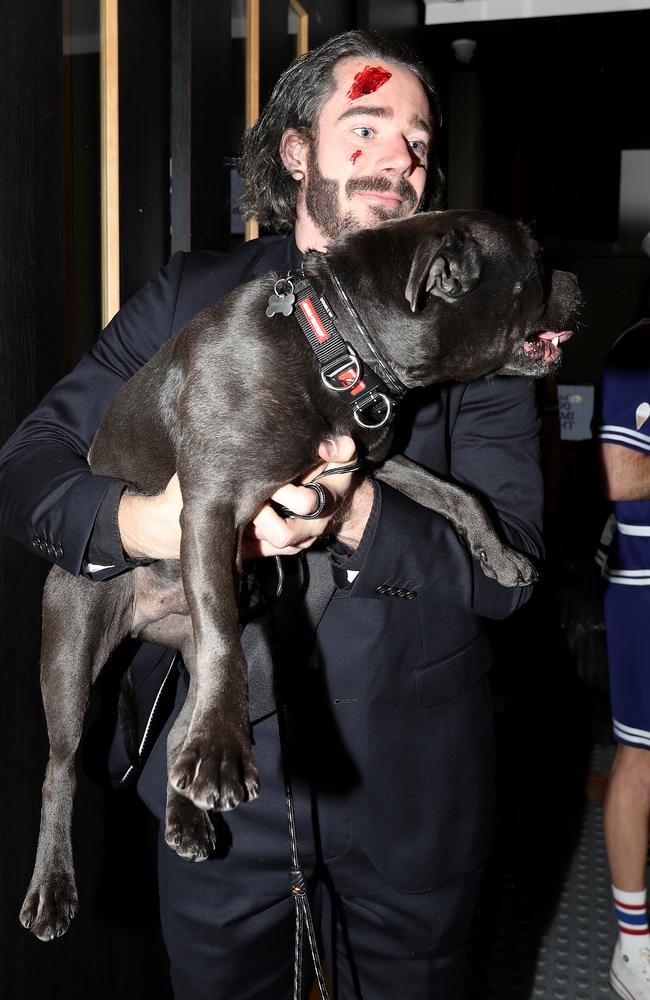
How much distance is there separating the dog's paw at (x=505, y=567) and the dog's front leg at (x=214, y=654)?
0.44 meters

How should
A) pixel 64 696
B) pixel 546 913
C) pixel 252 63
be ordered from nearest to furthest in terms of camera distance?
pixel 64 696, pixel 252 63, pixel 546 913

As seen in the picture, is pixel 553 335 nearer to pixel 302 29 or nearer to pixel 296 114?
pixel 296 114

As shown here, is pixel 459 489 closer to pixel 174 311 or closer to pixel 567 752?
pixel 174 311

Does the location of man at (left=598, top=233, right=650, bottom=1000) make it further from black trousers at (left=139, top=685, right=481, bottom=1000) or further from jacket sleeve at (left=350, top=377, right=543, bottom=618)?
black trousers at (left=139, top=685, right=481, bottom=1000)

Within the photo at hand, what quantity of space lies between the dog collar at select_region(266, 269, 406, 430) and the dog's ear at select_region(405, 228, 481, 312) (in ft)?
0.35

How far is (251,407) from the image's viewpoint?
1239 millimetres

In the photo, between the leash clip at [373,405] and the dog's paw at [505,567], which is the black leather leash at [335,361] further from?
the dog's paw at [505,567]

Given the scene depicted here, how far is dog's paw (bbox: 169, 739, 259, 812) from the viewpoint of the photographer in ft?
3.51

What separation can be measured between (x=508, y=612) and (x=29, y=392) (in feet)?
2.91

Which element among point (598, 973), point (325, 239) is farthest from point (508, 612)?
point (598, 973)

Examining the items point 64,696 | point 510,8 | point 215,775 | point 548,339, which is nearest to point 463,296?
point 548,339

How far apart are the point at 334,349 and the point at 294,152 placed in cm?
53

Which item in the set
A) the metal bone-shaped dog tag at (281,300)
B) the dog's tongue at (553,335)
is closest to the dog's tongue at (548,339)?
the dog's tongue at (553,335)

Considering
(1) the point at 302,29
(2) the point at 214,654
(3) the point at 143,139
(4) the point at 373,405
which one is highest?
(1) the point at 302,29
